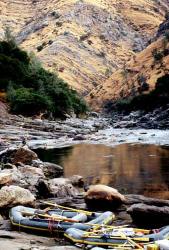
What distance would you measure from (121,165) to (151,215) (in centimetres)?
1721

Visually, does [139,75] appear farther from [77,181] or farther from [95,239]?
[95,239]

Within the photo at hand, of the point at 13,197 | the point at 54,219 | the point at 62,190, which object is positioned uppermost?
the point at 62,190

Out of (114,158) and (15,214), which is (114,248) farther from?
Result: (114,158)

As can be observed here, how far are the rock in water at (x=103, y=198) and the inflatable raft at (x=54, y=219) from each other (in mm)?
2647

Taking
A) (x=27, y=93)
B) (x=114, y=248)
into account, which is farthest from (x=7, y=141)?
(x=114, y=248)

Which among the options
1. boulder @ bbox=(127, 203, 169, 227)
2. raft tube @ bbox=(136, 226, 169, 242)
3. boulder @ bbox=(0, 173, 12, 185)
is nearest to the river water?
boulder @ bbox=(127, 203, 169, 227)

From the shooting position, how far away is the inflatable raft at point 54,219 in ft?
56.7

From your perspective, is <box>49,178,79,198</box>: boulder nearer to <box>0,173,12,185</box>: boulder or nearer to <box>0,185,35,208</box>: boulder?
<box>0,173,12,185</box>: boulder

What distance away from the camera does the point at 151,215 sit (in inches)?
724

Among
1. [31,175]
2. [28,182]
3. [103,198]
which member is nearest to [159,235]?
[103,198]

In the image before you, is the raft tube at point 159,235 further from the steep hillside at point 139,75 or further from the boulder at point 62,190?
the steep hillside at point 139,75

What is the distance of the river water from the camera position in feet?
89.0

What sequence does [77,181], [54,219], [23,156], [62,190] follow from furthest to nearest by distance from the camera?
[23,156], [77,181], [62,190], [54,219]

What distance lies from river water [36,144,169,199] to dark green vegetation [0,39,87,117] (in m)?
24.7
